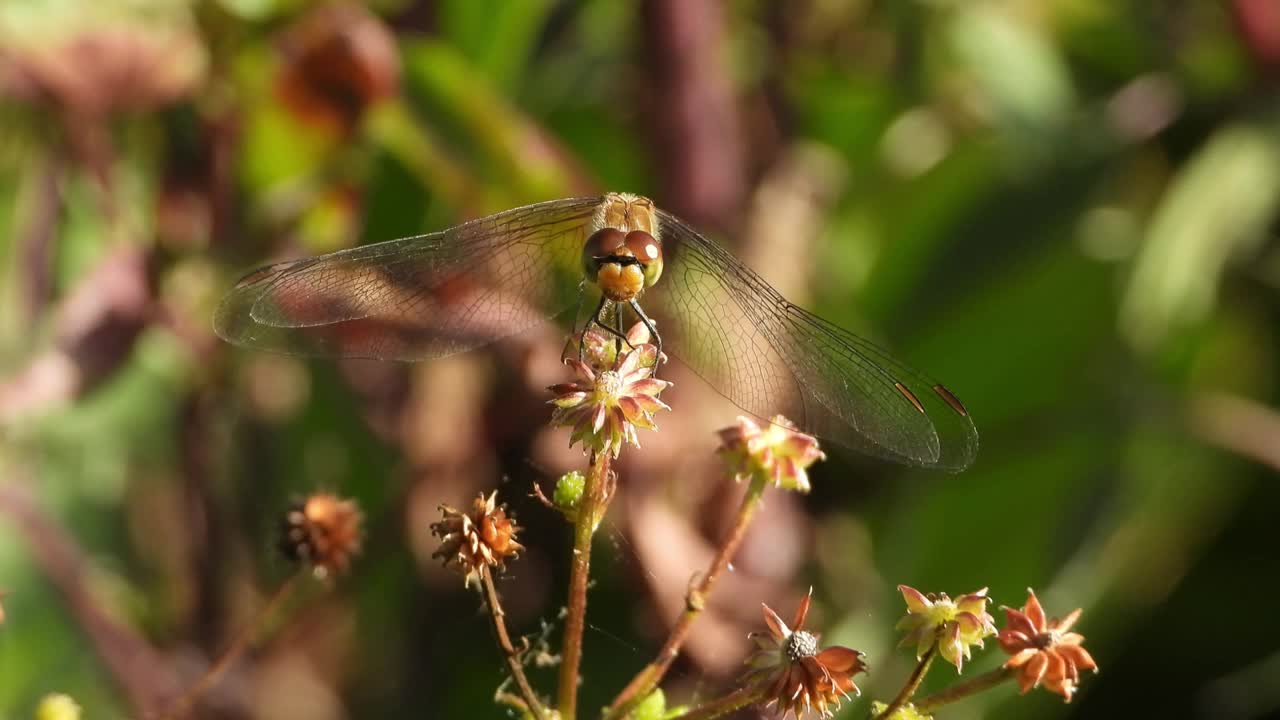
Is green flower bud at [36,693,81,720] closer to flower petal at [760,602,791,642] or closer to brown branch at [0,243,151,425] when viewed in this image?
flower petal at [760,602,791,642]

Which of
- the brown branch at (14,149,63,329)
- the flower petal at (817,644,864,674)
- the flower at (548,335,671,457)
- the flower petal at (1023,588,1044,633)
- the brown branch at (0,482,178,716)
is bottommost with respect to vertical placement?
the brown branch at (0,482,178,716)

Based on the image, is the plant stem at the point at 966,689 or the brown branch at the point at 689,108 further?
the brown branch at the point at 689,108

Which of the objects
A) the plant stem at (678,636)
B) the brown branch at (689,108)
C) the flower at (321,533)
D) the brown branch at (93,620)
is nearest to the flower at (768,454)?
the plant stem at (678,636)

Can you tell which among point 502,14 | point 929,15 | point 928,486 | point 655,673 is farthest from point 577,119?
point 655,673

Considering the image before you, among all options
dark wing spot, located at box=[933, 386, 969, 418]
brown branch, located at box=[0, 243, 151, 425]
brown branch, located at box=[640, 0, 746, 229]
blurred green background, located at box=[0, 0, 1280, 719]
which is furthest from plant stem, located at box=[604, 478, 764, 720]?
brown branch, located at box=[640, 0, 746, 229]

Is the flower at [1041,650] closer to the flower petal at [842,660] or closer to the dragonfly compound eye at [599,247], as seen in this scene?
the flower petal at [842,660]

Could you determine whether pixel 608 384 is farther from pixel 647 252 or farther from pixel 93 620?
pixel 93 620

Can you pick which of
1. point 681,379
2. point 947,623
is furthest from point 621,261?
point 681,379

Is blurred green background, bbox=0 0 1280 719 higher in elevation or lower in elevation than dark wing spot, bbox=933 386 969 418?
lower

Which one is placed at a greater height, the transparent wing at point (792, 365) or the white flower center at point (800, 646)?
the white flower center at point (800, 646)
